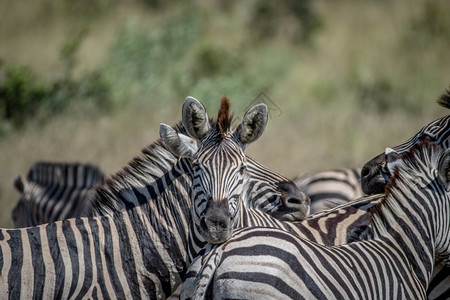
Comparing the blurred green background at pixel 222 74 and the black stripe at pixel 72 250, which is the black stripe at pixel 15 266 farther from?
the blurred green background at pixel 222 74

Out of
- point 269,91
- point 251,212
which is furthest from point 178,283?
point 269,91

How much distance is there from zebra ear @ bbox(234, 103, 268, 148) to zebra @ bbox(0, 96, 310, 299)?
19.8 inches

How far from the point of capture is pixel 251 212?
524 cm

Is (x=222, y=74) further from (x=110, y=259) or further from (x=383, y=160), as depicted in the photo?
(x=110, y=259)

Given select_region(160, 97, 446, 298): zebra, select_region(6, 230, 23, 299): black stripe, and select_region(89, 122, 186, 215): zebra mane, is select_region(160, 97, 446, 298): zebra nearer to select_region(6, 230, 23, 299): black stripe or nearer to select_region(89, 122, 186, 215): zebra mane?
select_region(89, 122, 186, 215): zebra mane

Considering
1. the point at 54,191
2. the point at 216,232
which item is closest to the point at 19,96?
the point at 54,191

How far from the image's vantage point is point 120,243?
5.12m

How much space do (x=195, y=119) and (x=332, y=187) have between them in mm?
3982

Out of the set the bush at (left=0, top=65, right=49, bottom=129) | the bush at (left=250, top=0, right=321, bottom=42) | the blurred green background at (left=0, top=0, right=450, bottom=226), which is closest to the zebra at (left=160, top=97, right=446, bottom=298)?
the blurred green background at (left=0, top=0, right=450, bottom=226)

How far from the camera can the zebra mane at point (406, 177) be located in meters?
4.73

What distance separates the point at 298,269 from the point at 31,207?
5529mm

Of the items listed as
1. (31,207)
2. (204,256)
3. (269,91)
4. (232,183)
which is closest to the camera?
(204,256)

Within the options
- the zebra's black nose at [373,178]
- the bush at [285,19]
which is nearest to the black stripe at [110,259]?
the zebra's black nose at [373,178]

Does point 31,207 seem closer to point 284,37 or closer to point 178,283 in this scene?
point 178,283
